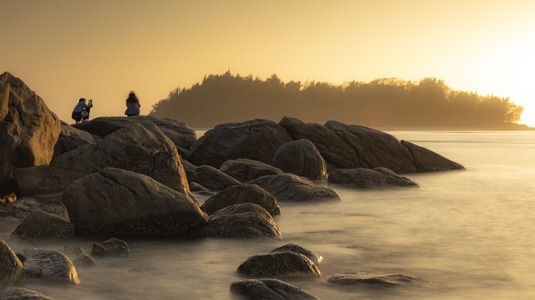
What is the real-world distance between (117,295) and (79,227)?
3.38m

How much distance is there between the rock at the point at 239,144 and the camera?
76.6 feet

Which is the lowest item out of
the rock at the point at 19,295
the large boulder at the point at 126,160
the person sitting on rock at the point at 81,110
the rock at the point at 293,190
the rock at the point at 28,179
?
the rock at the point at 19,295

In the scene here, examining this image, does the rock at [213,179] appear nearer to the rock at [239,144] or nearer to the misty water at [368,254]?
the misty water at [368,254]

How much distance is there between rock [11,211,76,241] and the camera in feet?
33.1

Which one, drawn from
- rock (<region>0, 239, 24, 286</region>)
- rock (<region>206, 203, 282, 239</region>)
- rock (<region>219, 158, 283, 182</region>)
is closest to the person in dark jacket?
rock (<region>219, 158, 283, 182</region>)

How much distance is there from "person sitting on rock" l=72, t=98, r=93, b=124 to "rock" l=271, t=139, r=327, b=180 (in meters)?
9.05

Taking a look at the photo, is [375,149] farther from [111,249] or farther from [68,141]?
[111,249]

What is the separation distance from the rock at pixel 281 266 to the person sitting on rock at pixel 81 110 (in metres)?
19.9

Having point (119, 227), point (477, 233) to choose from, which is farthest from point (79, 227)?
point (477, 233)

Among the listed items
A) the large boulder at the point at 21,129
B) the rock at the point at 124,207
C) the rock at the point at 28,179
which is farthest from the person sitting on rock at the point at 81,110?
the rock at the point at 124,207

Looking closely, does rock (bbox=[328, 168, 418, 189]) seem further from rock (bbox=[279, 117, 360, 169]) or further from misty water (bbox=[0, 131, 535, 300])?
rock (bbox=[279, 117, 360, 169])

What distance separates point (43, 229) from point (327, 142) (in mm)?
14817

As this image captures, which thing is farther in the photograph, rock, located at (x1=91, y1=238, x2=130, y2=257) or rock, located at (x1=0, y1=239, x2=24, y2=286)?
rock, located at (x1=91, y1=238, x2=130, y2=257)

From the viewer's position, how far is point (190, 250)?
9.62 meters
